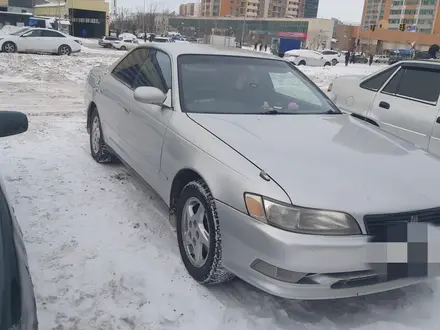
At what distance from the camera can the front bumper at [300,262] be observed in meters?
2.38

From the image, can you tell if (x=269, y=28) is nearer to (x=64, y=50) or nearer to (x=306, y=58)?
(x=306, y=58)

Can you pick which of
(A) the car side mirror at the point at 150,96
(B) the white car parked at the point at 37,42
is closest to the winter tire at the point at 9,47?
(B) the white car parked at the point at 37,42

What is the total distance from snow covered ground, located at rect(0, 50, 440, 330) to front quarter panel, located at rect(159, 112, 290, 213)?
575 millimetres

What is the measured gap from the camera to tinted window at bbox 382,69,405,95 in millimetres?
5713

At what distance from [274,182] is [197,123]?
0.94m

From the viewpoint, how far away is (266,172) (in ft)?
8.56

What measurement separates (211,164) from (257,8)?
139 metres

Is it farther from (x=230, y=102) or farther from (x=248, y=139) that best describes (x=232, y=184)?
(x=230, y=102)

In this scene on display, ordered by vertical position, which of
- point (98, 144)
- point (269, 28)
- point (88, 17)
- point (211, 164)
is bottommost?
point (98, 144)

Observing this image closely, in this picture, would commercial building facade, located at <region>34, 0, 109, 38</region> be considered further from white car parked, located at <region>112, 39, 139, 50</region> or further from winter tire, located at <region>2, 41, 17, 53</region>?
winter tire, located at <region>2, 41, 17, 53</region>

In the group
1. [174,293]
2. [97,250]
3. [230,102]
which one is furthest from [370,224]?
[97,250]

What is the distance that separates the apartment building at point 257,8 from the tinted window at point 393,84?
123m

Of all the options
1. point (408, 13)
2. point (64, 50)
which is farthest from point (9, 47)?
point (408, 13)

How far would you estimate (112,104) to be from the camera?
4699mm
